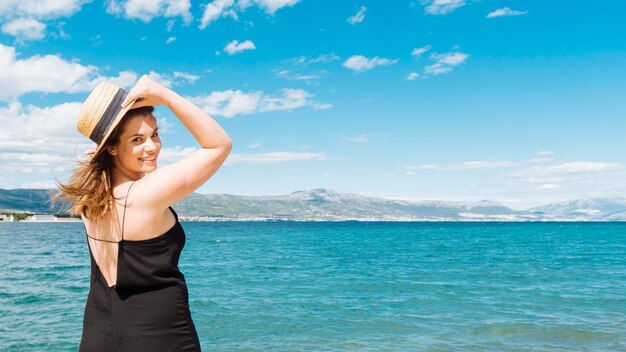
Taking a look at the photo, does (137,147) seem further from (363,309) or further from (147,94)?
(363,309)

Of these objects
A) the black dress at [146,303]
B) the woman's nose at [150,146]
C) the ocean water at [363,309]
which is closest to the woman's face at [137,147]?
the woman's nose at [150,146]

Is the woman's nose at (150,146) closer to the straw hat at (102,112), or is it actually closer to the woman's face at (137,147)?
the woman's face at (137,147)

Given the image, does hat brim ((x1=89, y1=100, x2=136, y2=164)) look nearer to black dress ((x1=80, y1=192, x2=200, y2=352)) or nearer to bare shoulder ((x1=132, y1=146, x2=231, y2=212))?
bare shoulder ((x1=132, y1=146, x2=231, y2=212))

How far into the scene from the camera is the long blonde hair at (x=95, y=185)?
80.0 inches

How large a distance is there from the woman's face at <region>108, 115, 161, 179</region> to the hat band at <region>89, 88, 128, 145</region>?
64mm

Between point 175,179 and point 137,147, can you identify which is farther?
point 137,147

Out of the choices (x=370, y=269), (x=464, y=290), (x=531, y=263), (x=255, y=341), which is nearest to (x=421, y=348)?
(x=255, y=341)

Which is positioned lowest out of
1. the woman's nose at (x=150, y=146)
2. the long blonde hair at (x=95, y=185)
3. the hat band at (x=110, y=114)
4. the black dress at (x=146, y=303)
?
the black dress at (x=146, y=303)

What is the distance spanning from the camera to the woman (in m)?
2.00

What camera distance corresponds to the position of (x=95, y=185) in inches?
81.7

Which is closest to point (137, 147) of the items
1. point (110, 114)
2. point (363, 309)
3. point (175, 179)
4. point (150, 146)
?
point (150, 146)

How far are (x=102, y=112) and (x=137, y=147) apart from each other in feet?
0.62

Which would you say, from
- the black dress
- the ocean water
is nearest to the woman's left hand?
the black dress

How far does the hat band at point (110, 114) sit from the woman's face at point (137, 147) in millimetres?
64
